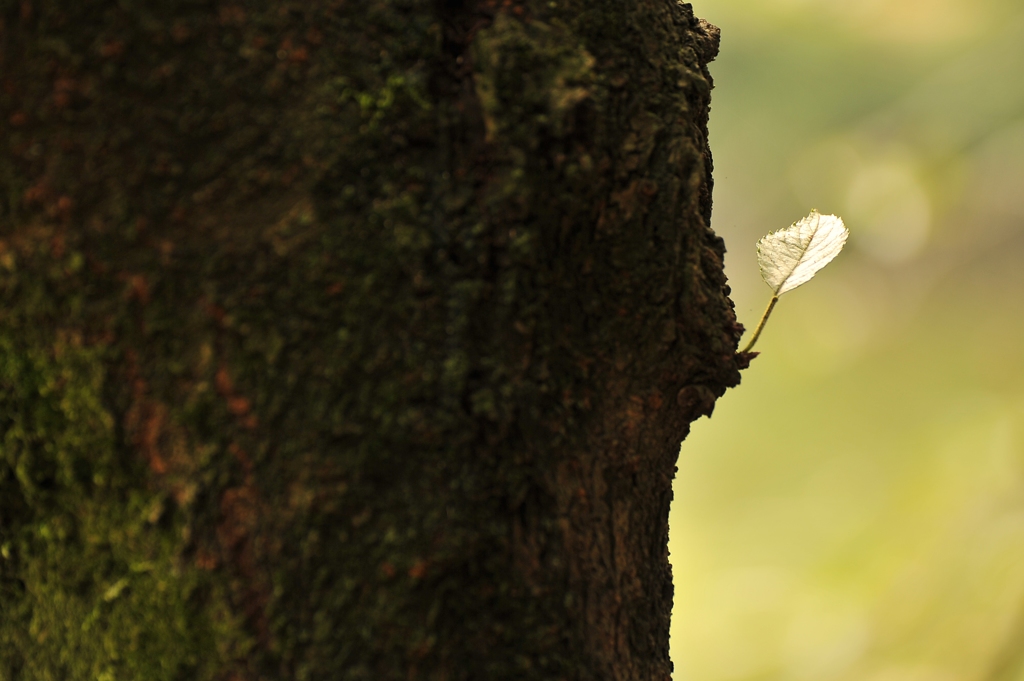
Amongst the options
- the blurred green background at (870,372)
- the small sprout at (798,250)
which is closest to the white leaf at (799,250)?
the small sprout at (798,250)

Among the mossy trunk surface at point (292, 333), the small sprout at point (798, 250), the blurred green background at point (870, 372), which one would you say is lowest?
the mossy trunk surface at point (292, 333)

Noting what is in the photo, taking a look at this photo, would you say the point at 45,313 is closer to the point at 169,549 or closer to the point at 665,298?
the point at 169,549

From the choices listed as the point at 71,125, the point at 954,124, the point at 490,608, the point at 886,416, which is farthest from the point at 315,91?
the point at 954,124

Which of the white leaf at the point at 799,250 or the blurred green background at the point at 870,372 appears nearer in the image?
the white leaf at the point at 799,250

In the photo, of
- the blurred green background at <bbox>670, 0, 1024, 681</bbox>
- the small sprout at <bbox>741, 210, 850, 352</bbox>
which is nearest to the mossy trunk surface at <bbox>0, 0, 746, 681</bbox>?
the small sprout at <bbox>741, 210, 850, 352</bbox>

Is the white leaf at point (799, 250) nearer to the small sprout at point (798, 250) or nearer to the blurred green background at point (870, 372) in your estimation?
the small sprout at point (798, 250)

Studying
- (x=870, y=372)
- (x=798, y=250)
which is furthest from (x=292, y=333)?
(x=870, y=372)

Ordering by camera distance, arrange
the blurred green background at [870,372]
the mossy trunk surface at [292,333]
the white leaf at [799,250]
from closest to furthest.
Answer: the mossy trunk surface at [292,333]
the white leaf at [799,250]
the blurred green background at [870,372]

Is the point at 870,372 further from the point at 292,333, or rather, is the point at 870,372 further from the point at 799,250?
the point at 292,333

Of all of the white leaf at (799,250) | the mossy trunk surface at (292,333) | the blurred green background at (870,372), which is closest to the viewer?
the mossy trunk surface at (292,333)
